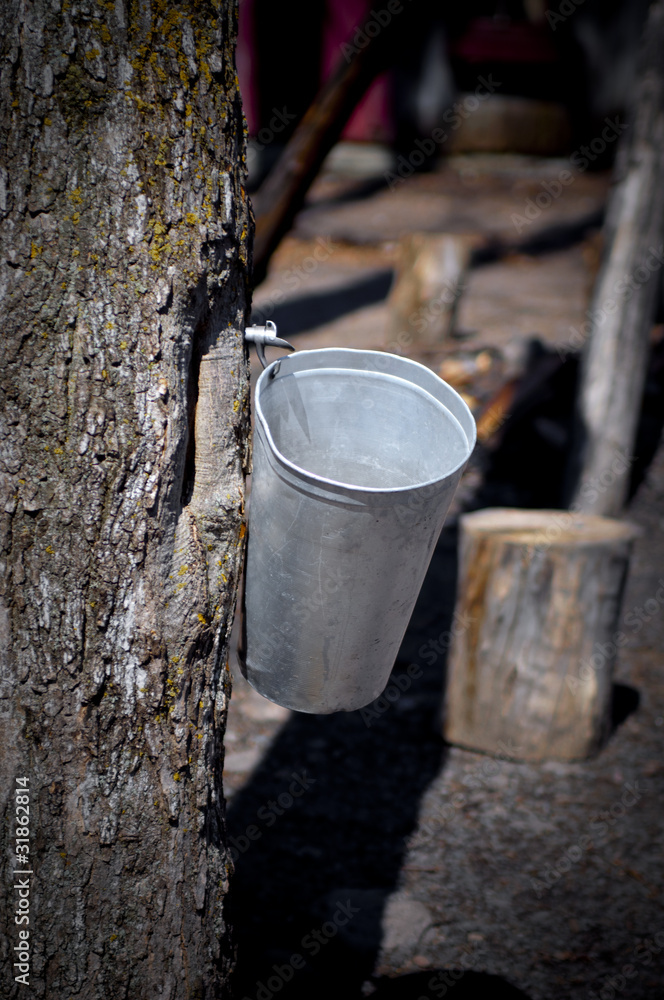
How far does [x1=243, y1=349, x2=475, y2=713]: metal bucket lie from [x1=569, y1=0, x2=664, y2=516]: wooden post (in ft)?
10.1

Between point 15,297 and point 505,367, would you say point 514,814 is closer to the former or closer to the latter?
point 15,297

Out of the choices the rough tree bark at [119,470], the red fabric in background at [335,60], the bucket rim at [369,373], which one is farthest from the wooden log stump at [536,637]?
the red fabric in background at [335,60]

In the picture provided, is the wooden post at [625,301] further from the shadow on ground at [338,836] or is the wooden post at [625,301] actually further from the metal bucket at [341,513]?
the metal bucket at [341,513]

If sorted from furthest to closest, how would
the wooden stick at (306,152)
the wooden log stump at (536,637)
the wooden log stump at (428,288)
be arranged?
1. the wooden log stump at (428,288)
2. the wooden stick at (306,152)
3. the wooden log stump at (536,637)

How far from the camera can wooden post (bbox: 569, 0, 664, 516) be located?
3.93m

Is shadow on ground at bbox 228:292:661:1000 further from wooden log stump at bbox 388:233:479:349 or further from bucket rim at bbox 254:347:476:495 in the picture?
wooden log stump at bbox 388:233:479:349

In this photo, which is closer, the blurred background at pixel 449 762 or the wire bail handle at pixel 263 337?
the wire bail handle at pixel 263 337

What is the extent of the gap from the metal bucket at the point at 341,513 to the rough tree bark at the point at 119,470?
83mm

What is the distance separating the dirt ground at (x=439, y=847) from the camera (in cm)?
226

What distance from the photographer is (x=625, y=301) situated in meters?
4.15

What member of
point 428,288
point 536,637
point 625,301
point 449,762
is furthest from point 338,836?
point 428,288

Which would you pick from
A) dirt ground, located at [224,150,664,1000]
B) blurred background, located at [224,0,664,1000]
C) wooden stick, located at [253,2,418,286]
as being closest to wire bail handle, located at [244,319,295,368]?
blurred background, located at [224,0,664,1000]

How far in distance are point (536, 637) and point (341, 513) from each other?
6.04 ft

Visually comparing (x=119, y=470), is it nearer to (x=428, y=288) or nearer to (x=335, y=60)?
(x=428, y=288)
